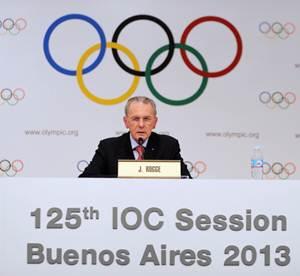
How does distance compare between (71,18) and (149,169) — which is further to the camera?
(71,18)

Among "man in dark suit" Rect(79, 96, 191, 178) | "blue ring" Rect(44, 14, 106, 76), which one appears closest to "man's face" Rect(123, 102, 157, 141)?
"man in dark suit" Rect(79, 96, 191, 178)

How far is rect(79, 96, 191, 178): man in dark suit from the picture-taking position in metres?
3.09

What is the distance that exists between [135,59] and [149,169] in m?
2.23

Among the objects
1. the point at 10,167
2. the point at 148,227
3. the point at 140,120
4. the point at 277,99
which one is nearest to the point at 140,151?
the point at 140,120

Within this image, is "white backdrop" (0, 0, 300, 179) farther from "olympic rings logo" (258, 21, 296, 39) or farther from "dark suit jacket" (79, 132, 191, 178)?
"dark suit jacket" (79, 132, 191, 178)

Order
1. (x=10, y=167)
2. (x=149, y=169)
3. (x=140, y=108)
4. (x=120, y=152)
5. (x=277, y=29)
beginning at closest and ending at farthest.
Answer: (x=149, y=169) → (x=120, y=152) → (x=140, y=108) → (x=10, y=167) → (x=277, y=29)

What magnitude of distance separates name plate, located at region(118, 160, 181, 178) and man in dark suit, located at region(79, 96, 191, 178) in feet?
3.09

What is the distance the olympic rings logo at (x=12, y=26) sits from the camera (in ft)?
13.6

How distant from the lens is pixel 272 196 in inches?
74.4

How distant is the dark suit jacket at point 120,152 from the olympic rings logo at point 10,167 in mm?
1174

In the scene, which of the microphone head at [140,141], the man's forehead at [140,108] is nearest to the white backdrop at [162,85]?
the man's forehead at [140,108]

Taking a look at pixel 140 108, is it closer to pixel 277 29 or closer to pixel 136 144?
pixel 136 144

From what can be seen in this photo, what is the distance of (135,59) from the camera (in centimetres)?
418

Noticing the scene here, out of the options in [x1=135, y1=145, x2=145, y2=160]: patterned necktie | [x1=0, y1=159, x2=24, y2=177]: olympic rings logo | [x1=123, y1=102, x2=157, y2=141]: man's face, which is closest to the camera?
[x1=135, y1=145, x2=145, y2=160]: patterned necktie
